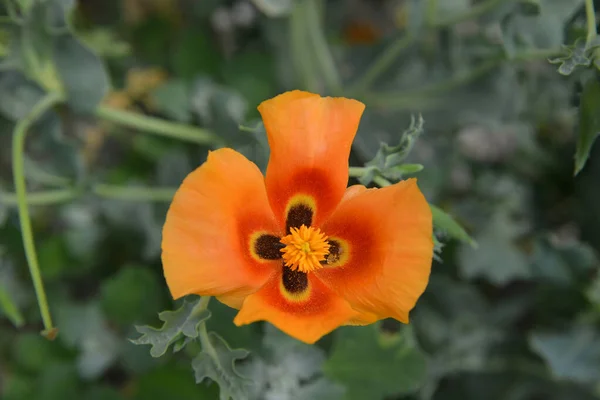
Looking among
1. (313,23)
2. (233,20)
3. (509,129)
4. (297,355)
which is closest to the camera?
(297,355)

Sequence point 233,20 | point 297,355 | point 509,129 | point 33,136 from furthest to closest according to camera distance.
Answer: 1. point 233,20
2. point 509,129
3. point 33,136
4. point 297,355

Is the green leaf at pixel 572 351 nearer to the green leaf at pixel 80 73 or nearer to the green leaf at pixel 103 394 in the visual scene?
the green leaf at pixel 103 394

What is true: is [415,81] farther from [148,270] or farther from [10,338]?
[10,338]

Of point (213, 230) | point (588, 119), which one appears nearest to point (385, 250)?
point (213, 230)

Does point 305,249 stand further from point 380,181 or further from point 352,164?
point 352,164

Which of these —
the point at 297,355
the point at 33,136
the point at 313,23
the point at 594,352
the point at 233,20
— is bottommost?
the point at 594,352

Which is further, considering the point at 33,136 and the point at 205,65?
the point at 205,65

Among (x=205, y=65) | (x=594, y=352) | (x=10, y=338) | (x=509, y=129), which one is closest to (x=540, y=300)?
(x=594, y=352)
